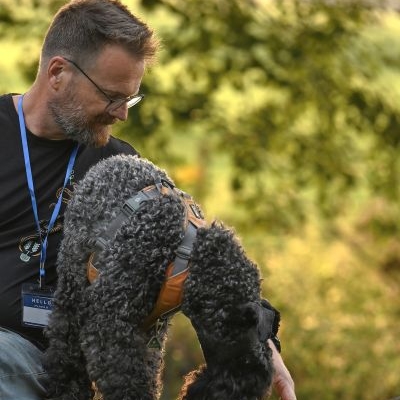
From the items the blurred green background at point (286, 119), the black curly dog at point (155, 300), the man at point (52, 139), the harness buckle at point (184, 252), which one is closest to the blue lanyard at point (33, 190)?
the man at point (52, 139)

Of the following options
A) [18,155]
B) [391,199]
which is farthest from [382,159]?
[18,155]

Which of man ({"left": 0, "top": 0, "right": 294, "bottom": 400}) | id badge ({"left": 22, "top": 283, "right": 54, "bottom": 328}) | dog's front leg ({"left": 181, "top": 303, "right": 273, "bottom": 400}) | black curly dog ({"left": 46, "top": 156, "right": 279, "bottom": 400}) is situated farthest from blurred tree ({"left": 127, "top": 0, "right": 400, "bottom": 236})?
dog's front leg ({"left": 181, "top": 303, "right": 273, "bottom": 400})

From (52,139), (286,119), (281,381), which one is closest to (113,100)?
(52,139)

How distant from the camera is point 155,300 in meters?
3.05

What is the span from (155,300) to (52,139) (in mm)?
1014

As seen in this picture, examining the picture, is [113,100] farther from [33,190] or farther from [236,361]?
[236,361]

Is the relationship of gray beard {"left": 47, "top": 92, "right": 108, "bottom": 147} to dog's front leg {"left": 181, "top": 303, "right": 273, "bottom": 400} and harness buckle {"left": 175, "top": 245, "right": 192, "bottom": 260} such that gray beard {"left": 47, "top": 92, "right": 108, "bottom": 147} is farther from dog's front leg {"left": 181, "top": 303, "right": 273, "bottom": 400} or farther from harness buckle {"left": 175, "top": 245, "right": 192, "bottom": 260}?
dog's front leg {"left": 181, "top": 303, "right": 273, "bottom": 400}

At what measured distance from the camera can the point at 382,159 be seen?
870 cm

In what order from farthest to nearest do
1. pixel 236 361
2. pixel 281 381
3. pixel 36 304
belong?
pixel 36 304 → pixel 281 381 → pixel 236 361

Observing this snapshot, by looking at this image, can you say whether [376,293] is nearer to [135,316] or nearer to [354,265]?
[354,265]

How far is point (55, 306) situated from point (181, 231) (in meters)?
0.52

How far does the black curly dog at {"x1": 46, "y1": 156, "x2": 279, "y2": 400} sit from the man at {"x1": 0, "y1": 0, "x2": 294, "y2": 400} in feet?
1.77

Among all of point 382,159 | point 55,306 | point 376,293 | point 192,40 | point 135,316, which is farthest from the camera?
point 376,293

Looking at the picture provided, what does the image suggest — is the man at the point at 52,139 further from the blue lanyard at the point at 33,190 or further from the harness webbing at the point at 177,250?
the harness webbing at the point at 177,250
